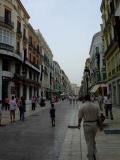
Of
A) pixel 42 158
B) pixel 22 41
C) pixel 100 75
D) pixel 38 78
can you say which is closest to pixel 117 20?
pixel 42 158

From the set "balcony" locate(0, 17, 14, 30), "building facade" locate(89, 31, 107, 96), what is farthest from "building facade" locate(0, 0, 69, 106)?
"building facade" locate(89, 31, 107, 96)

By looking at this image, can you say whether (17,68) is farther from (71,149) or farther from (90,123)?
(90,123)

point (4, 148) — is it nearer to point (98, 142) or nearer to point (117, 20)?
point (98, 142)

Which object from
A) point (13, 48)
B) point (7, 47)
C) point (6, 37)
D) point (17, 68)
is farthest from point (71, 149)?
point (17, 68)

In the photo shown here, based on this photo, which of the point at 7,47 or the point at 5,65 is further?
the point at 5,65

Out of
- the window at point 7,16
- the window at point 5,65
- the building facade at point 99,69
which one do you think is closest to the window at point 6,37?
the window at point 7,16

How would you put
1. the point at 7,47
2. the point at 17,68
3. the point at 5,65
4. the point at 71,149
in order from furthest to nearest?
the point at 17,68 → the point at 5,65 → the point at 7,47 → the point at 71,149

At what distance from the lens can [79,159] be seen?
7590 mm

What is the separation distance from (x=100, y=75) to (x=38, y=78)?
1747cm

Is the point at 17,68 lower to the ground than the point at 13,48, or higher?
lower

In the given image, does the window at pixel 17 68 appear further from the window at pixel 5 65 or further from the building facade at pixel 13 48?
the window at pixel 5 65

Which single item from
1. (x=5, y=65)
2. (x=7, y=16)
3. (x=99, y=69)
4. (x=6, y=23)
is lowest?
(x=5, y=65)

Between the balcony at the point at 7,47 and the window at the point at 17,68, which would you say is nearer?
the balcony at the point at 7,47

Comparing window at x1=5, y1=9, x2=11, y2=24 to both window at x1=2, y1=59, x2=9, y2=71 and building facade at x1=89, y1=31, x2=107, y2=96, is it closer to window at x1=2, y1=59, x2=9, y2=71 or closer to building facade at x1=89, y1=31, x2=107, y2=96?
window at x1=2, y1=59, x2=9, y2=71
